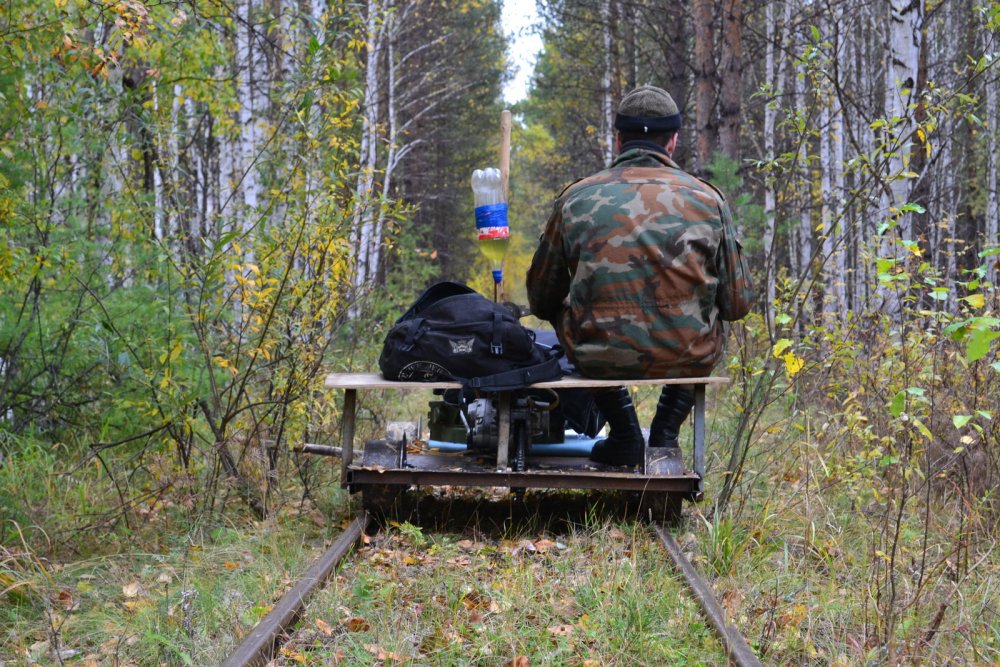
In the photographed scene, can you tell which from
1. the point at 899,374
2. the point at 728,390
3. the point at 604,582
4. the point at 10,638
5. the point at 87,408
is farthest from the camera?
the point at 728,390

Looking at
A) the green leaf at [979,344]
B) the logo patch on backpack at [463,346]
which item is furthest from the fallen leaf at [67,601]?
the green leaf at [979,344]

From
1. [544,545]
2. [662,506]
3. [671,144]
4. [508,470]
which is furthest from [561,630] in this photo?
[671,144]

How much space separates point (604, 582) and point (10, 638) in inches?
95.7

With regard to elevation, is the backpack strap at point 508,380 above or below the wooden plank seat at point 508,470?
above

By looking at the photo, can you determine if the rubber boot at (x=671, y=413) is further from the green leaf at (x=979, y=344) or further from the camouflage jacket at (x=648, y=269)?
the green leaf at (x=979, y=344)

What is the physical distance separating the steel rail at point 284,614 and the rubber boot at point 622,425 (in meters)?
1.61

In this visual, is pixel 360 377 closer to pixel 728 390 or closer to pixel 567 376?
pixel 567 376

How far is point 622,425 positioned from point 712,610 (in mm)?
1817

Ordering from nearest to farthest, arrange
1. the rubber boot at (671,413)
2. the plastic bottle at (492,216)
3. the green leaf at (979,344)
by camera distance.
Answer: the green leaf at (979,344), the rubber boot at (671,413), the plastic bottle at (492,216)

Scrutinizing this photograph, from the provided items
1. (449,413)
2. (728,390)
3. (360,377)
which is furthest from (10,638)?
(728,390)

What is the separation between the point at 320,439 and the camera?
7.06 metres

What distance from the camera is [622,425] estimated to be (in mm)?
5328

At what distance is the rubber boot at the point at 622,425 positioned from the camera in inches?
208

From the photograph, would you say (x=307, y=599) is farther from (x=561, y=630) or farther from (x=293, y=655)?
(x=561, y=630)
